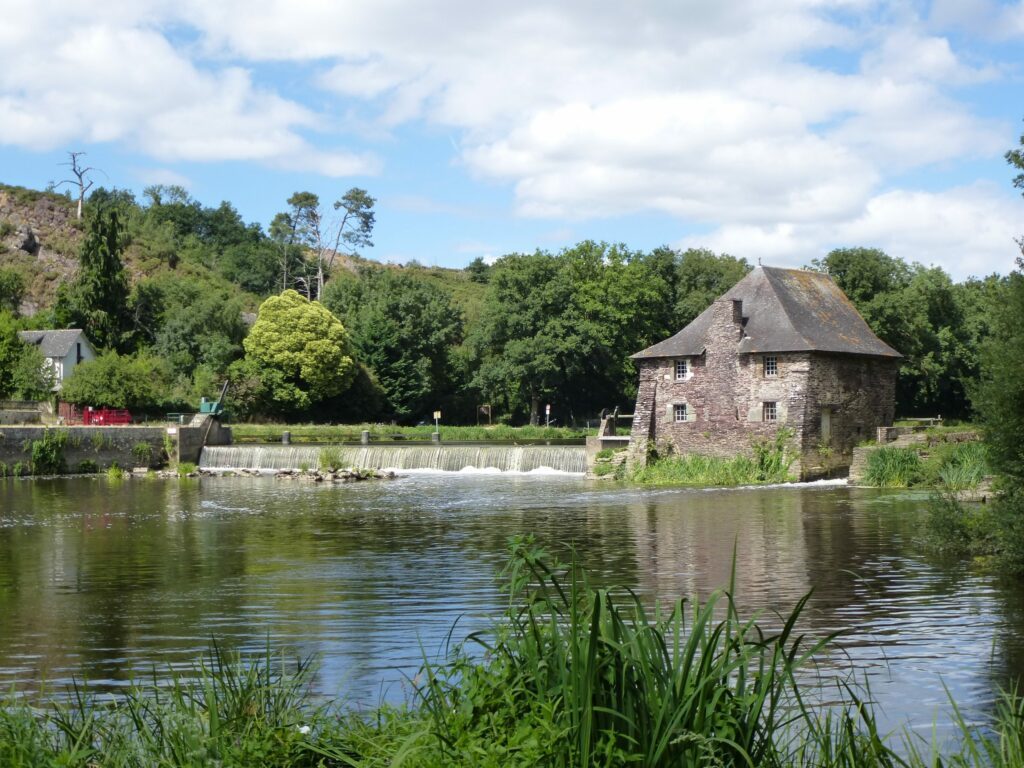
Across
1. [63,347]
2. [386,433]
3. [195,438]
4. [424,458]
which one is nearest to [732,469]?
[424,458]

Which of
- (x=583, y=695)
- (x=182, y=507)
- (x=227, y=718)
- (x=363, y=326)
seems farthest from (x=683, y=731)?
(x=363, y=326)

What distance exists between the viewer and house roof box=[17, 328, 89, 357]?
60.3 metres

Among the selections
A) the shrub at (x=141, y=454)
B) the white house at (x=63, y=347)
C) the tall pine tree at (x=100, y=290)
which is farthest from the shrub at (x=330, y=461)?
the tall pine tree at (x=100, y=290)

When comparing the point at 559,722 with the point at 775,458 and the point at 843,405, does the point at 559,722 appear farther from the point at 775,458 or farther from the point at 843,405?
the point at 843,405

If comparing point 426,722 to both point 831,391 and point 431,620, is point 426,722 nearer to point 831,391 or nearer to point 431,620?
point 431,620

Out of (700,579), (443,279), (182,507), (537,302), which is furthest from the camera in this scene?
(443,279)

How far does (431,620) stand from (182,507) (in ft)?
60.3

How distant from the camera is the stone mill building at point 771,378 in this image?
34750 mm

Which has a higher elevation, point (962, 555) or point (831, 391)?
point (831, 391)

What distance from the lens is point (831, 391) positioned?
35219 millimetres

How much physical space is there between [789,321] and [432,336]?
1373 inches

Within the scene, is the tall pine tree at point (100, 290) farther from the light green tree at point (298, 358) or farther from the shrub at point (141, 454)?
the shrub at point (141, 454)

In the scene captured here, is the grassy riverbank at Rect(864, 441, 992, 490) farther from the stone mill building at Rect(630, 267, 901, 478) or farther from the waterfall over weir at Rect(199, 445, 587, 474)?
the waterfall over weir at Rect(199, 445, 587, 474)

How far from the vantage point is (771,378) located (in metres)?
35.4
